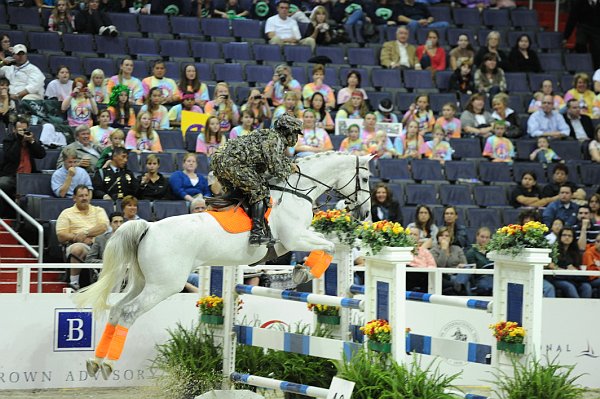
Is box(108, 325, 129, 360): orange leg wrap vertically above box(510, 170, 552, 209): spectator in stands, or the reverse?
box(510, 170, 552, 209): spectator in stands

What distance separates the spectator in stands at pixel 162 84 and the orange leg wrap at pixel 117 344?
6817 mm

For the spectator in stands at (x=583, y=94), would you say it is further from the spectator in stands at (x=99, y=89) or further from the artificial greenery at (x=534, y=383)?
the artificial greenery at (x=534, y=383)

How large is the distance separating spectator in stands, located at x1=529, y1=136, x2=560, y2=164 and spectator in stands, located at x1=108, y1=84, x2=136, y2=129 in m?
5.66

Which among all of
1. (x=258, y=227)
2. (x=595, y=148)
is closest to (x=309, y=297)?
(x=258, y=227)

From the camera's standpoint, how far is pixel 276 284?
11312 mm

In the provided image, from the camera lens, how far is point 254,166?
8508mm

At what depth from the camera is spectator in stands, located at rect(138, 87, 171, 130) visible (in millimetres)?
13875

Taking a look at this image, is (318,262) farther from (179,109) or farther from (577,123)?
(577,123)

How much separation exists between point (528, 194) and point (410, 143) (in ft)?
5.63

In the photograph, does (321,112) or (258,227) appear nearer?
(258,227)

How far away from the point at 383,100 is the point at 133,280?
301 inches

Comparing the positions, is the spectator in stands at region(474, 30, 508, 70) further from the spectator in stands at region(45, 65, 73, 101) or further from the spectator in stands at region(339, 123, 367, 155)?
the spectator in stands at region(45, 65, 73, 101)

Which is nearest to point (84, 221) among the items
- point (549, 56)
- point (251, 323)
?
point (251, 323)

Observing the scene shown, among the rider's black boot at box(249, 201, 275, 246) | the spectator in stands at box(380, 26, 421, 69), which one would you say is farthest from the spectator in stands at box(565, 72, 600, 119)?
the rider's black boot at box(249, 201, 275, 246)
